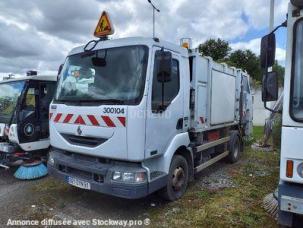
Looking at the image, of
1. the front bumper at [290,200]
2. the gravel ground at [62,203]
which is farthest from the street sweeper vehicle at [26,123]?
the front bumper at [290,200]

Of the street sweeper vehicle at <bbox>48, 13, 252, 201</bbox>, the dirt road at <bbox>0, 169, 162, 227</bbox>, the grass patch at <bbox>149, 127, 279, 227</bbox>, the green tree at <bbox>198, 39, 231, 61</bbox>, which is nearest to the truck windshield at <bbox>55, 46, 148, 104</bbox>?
the street sweeper vehicle at <bbox>48, 13, 252, 201</bbox>

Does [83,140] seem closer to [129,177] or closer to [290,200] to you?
[129,177]

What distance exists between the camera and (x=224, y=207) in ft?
16.3

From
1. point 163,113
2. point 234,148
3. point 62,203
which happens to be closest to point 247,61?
point 234,148

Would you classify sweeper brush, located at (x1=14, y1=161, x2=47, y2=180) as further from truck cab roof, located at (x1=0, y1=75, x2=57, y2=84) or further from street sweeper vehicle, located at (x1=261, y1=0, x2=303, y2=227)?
street sweeper vehicle, located at (x1=261, y1=0, x2=303, y2=227)

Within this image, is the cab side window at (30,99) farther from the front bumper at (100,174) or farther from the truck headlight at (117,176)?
the truck headlight at (117,176)

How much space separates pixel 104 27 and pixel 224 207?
11.8 feet

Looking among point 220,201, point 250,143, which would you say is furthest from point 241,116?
point 220,201

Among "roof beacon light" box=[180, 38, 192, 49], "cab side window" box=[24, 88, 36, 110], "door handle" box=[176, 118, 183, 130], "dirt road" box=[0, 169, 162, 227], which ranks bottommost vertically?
"dirt road" box=[0, 169, 162, 227]

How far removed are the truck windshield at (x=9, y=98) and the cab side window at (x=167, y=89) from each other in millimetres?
3609

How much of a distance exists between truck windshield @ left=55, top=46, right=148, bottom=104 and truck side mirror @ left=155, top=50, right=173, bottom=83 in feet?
0.69

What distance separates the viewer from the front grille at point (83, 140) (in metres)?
4.54

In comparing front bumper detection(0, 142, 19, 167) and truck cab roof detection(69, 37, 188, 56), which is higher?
truck cab roof detection(69, 37, 188, 56)

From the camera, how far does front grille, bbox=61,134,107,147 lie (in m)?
4.54
